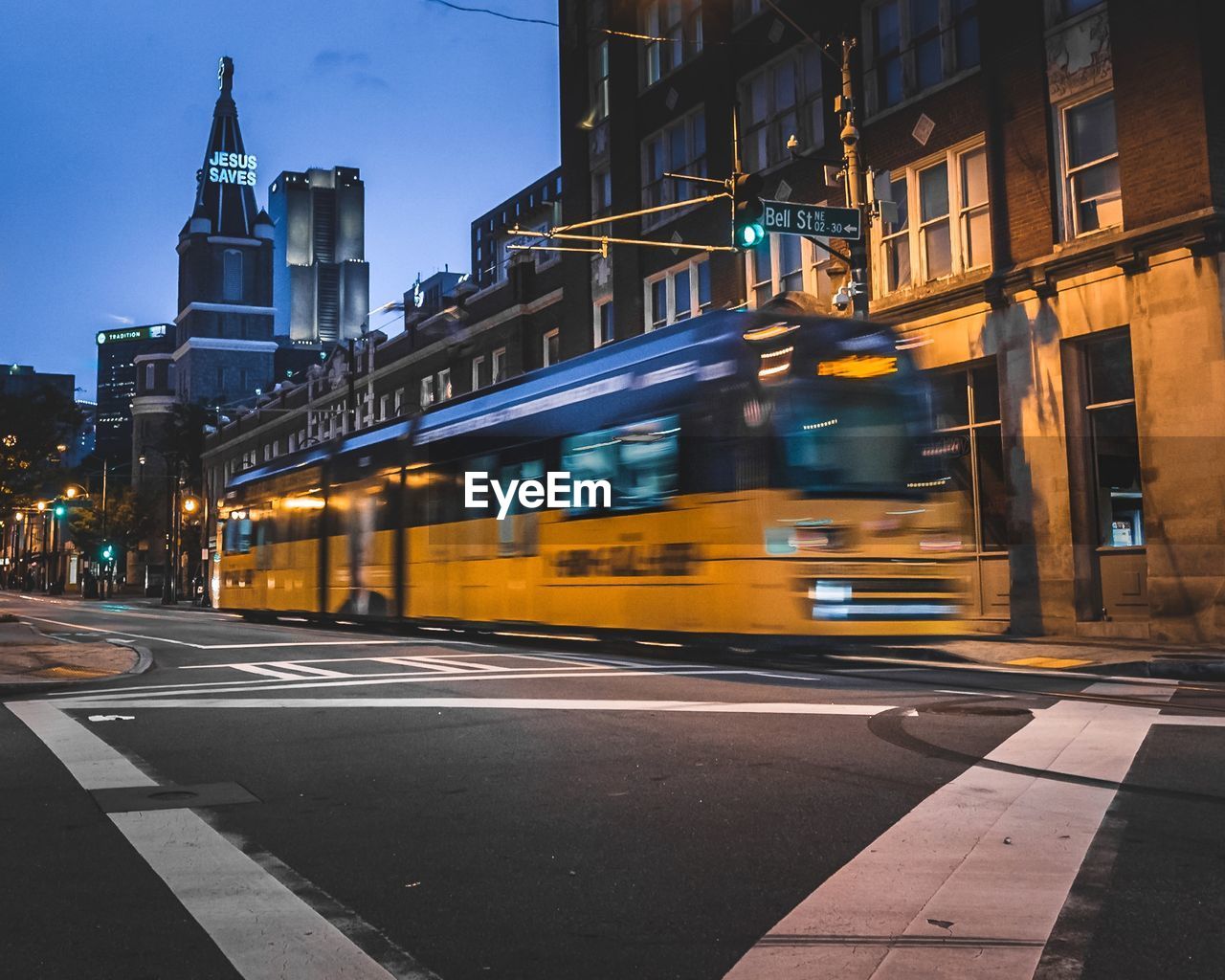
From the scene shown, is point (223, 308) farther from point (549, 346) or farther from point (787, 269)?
point (787, 269)

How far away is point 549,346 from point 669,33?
36.3 ft

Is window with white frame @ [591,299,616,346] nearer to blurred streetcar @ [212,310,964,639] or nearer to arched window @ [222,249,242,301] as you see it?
blurred streetcar @ [212,310,964,639]

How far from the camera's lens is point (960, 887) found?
4.56 m

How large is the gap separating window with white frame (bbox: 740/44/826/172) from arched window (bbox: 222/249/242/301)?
383 feet

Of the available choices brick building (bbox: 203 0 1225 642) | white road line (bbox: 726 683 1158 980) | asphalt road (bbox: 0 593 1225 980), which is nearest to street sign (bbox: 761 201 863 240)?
brick building (bbox: 203 0 1225 642)

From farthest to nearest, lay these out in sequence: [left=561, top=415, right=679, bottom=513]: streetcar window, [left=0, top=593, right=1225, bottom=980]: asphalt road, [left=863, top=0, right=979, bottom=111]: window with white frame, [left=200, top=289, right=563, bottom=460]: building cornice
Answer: [left=200, top=289, right=563, bottom=460]: building cornice → [left=863, top=0, right=979, bottom=111]: window with white frame → [left=561, top=415, right=679, bottom=513]: streetcar window → [left=0, top=593, right=1225, bottom=980]: asphalt road

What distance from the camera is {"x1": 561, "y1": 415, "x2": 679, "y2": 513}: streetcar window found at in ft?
49.1

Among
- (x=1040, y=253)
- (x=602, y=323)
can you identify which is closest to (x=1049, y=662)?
(x=1040, y=253)

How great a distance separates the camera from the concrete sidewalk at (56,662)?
12.6m

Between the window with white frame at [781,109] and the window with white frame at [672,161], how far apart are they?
187cm

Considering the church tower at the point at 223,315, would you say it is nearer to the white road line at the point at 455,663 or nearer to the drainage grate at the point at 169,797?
the white road line at the point at 455,663

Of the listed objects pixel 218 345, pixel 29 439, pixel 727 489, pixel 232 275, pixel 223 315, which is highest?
pixel 232 275

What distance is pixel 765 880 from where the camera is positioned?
15.4 feet

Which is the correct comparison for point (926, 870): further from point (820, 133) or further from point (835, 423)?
point (820, 133)
